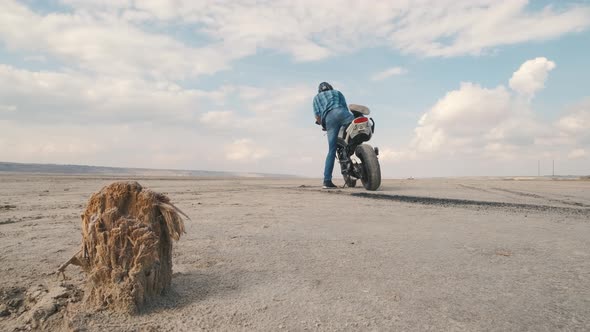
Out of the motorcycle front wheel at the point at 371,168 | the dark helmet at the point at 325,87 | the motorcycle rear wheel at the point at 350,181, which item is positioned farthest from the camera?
the dark helmet at the point at 325,87

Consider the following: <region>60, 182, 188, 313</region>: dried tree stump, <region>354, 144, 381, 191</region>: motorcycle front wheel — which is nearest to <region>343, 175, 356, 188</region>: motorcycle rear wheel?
<region>354, 144, 381, 191</region>: motorcycle front wheel

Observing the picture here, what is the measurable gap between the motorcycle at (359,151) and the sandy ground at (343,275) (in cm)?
309

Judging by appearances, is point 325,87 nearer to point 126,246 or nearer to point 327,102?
point 327,102

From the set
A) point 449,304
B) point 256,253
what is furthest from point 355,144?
point 449,304

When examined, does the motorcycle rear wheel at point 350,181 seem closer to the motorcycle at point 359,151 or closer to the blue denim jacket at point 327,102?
the motorcycle at point 359,151

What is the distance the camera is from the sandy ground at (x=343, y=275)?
47.9 inches

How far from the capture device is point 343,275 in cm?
165

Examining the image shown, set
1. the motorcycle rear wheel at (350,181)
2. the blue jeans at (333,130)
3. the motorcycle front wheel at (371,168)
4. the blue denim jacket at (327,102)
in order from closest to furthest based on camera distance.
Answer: the motorcycle front wheel at (371,168)
the blue jeans at (333,130)
the blue denim jacket at (327,102)
the motorcycle rear wheel at (350,181)

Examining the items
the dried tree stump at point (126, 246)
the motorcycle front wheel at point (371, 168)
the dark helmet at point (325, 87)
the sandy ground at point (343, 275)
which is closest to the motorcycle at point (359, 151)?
the motorcycle front wheel at point (371, 168)

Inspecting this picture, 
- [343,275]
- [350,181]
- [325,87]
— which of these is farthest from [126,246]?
[325,87]

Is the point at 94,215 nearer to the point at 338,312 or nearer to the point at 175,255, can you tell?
the point at 175,255

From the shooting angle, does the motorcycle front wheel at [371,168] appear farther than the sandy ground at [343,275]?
Yes

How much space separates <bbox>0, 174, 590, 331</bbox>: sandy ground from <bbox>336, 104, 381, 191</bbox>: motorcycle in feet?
10.1

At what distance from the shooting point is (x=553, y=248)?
2.14 metres
